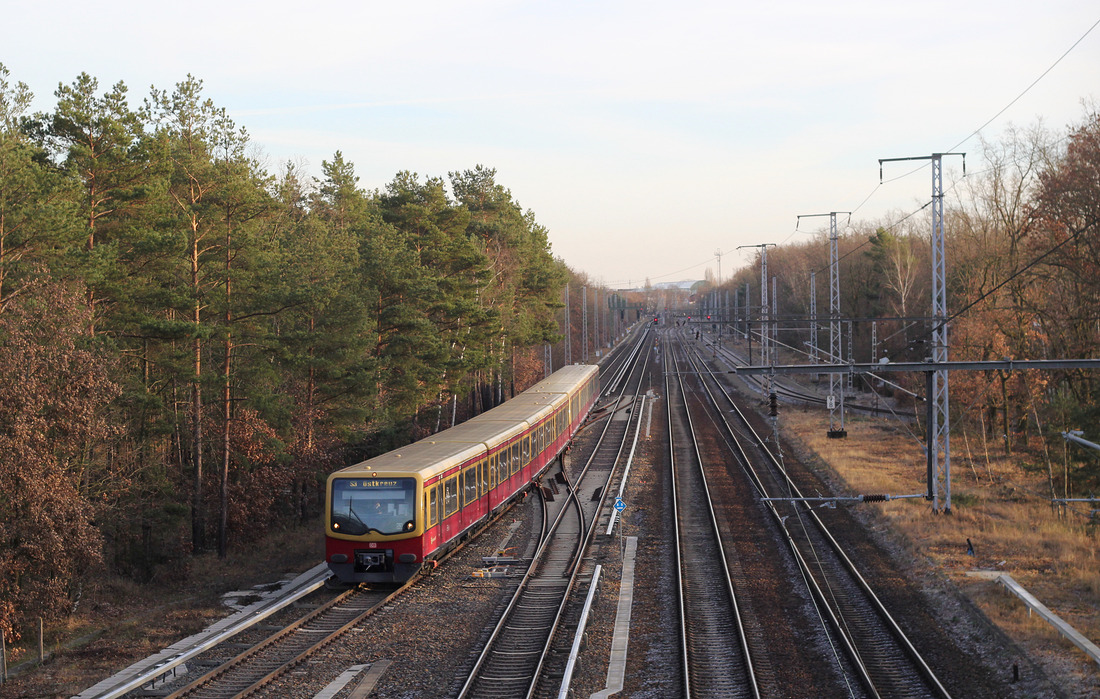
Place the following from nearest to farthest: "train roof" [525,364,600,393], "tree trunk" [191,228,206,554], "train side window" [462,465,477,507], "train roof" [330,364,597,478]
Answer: "train roof" [330,364,597,478] < "train side window" [462,465,477,507] < "tree trunk" [191,228,206,554] < "train roof" [525,364,600,393]

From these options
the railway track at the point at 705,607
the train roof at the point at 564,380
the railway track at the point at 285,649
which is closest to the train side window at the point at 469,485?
the railway track at the point at 285,649

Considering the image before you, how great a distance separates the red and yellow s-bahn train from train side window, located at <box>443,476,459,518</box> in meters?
0.02

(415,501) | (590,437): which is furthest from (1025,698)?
(590,437)

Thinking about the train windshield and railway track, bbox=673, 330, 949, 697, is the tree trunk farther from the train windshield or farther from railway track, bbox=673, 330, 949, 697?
railway track, bbox=673, 330, 949, 697

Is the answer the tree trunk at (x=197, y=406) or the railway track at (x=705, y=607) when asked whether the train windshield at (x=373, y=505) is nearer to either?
the railway track at (x=705, y=607)

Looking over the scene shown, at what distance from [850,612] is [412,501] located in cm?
802

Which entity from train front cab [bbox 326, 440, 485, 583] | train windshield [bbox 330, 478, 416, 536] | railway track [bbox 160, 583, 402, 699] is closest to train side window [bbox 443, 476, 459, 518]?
train front cab [bbox 326, 440, 485, 583]

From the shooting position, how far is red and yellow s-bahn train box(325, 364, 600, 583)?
53.6 feet

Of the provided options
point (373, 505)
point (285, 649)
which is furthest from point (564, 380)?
point (285, 649)

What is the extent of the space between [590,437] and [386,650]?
28.2 m

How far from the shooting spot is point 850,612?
15062 millimetres

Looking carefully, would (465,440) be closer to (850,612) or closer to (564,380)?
(850,612)

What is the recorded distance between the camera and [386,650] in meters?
13.2

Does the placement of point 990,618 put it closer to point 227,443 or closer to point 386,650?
point 386,650
